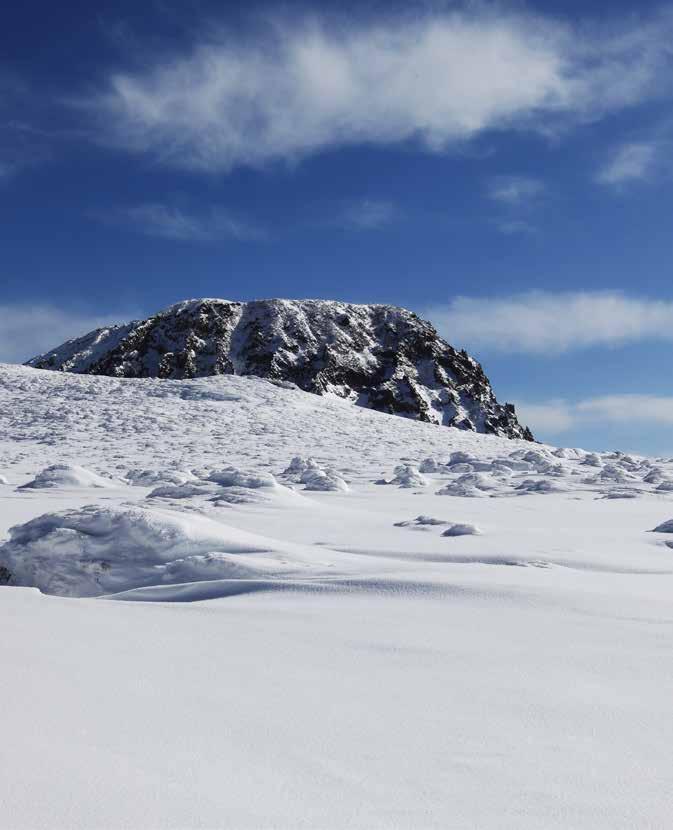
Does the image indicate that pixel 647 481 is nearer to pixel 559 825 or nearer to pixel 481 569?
pixel 481 569

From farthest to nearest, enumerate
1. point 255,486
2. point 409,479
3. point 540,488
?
point 409,479, point 540,488, point 255,486

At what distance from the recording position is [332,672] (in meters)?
2.03

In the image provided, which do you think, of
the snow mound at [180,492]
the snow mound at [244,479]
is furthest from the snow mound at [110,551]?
the snow mound at [180,492]

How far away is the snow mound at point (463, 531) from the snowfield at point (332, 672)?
2 centimetres

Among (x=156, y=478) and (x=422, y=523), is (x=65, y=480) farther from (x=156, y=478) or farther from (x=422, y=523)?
(x=422, y=523)

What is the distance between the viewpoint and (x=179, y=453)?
1485 cm

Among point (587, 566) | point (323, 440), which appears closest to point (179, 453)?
point (323, 440)

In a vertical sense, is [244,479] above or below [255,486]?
above

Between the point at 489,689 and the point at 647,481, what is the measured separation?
9.21m

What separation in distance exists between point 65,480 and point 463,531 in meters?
5.64

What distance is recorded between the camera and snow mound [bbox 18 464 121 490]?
28.6 feet

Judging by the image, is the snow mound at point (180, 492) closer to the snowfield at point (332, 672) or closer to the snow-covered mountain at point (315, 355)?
the snowfield at point (332, 672)

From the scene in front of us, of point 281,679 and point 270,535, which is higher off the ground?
point 270,535

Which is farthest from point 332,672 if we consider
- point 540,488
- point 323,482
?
point 540,488
